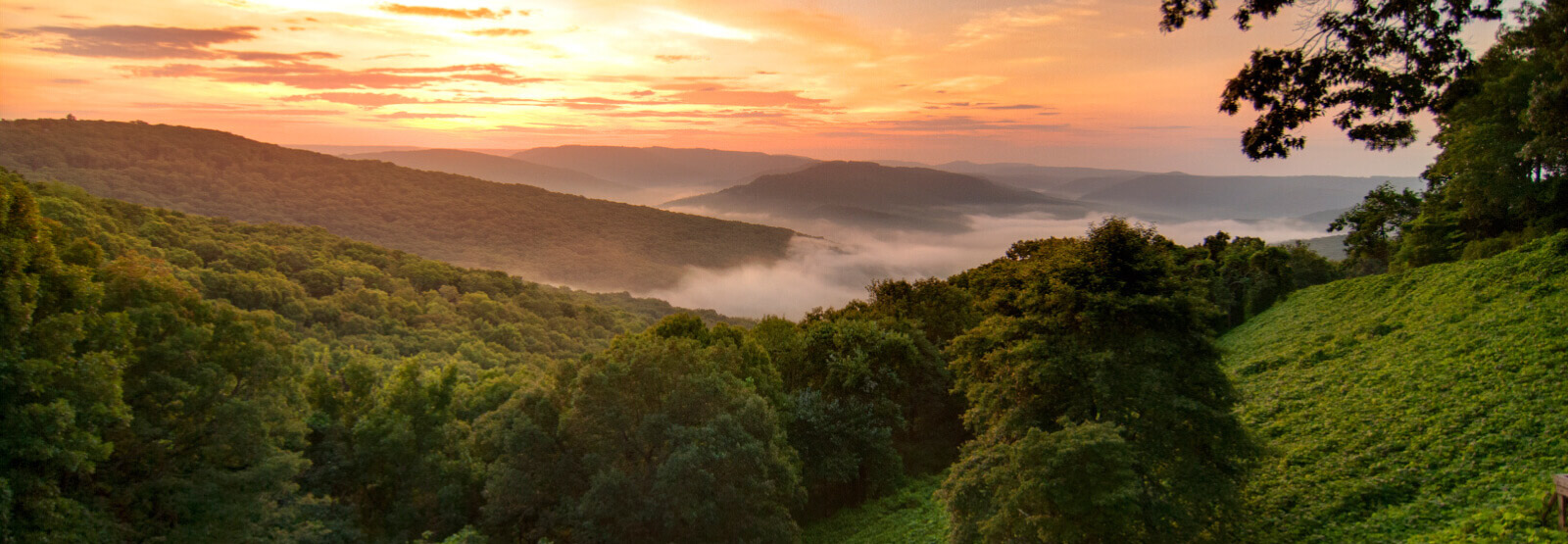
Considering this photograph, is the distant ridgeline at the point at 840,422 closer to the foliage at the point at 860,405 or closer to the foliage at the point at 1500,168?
the foliage at the point at 860,405

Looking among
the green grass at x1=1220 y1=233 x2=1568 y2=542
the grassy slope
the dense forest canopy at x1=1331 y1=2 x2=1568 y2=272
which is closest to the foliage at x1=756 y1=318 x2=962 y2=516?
the grassy slope

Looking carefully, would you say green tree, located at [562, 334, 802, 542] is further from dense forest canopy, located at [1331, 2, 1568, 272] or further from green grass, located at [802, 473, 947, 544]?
dense forest canopy, located at [1331, 2, 1568, 272]

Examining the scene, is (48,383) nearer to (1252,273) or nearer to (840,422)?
(840,422)

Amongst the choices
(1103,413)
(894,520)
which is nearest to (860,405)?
(894,520)

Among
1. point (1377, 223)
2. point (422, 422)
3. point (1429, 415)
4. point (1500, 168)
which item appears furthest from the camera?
point (1377, 223)

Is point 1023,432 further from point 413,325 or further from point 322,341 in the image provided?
point 413,325
